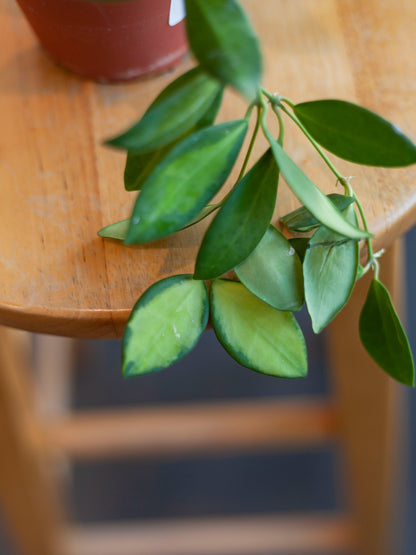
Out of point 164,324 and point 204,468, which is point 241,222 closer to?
point 164,324

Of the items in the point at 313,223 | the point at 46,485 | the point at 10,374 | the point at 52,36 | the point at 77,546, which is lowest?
the point at 77,546

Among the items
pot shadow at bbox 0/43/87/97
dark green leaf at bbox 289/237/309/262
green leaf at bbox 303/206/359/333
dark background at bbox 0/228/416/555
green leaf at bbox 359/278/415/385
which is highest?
pot shadow at bbox 0/43/87/97

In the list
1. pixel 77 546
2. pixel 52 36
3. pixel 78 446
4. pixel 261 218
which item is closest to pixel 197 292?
pixel 261 218

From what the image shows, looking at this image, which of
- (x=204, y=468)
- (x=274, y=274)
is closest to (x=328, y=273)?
(x=274, y=274)

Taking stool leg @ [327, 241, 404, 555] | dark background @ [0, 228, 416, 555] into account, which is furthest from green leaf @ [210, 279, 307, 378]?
dark background @ [0, 228, 416, 555]

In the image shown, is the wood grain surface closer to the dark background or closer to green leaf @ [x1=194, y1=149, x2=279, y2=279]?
green leaf @ [x1=194, y1=149, x2=279, y2=279]

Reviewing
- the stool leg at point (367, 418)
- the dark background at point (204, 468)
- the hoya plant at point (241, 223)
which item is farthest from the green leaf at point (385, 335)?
the dark background at point (204, 468)

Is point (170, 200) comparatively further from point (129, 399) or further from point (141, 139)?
point (129, 399)
